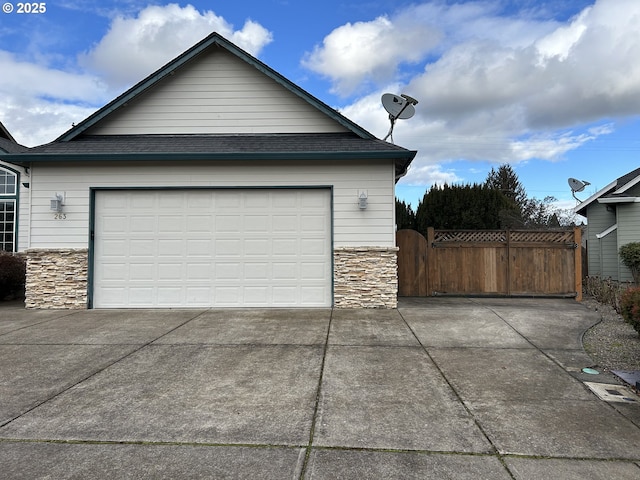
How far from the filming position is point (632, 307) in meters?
5.51

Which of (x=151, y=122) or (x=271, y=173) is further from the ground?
(x=151, y=122)

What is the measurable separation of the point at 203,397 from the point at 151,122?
748 centimetres

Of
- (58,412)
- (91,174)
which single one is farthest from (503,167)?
(58,412)

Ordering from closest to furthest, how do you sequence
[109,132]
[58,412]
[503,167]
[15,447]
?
[15,447], [58,412], [109,132], [503,167]

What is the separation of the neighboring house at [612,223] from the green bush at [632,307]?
25.1 feet

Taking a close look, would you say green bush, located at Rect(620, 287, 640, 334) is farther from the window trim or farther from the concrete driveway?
Answer: the window trim

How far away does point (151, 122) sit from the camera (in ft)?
30.8

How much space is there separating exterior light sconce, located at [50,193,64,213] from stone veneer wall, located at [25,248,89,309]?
856 millimetres

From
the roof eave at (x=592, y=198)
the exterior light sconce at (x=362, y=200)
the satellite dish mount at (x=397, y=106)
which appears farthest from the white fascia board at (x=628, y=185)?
the exterior light sconce at (x=362, y=200)

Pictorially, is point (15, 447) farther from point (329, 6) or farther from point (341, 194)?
point (329, 6)

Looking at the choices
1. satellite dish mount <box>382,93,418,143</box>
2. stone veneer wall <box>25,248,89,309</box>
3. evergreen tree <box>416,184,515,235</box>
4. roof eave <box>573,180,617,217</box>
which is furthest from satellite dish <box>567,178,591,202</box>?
stone veneer wall <box>25,248,89,309</box>

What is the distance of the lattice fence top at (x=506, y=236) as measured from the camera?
10.0 metres

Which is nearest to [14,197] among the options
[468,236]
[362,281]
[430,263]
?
[362,281]

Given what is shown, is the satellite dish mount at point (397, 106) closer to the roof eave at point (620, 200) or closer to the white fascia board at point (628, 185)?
the roof eave at point (620, 200)
